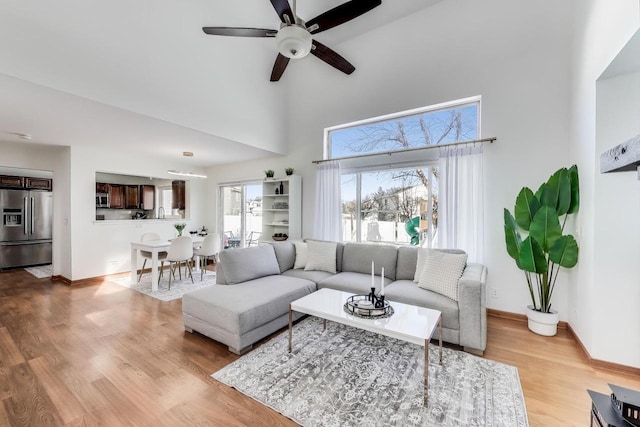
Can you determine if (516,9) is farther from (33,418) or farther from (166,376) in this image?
(33,418)

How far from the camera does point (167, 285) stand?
14.5 ft

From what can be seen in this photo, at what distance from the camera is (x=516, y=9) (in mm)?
2980

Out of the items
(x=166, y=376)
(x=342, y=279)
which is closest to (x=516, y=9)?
(x=342, y=279)

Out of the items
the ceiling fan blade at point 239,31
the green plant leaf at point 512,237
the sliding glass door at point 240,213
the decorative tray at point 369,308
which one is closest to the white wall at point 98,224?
the sliding glass door at point 240,213

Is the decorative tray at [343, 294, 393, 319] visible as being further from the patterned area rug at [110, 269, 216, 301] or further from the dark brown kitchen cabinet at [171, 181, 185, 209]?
the dark brown kitchen cabinet at [171, 181, 185, 209]

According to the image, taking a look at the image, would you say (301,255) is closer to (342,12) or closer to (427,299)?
(427,299)

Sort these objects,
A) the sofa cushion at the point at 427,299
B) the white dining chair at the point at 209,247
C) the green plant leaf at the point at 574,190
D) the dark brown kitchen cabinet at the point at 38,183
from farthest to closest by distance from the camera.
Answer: the dark brown kitchen cabinet at the point at 38,183
the white dining chair at the point at 209,247
the green plant leaf at the point at 574,190
the sofa cushion at the point at 427,299

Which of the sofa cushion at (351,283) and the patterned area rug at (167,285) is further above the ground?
the sofa cushion at (351,283)

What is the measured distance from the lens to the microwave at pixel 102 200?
525 cm

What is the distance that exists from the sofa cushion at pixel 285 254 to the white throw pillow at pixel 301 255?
8 cm

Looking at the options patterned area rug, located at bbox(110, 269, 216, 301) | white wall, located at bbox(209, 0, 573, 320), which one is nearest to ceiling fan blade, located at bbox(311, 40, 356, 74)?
white wall, located at bbox(209, 0, 573, 320)

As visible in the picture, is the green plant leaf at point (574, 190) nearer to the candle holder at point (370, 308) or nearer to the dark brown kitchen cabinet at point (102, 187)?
the candle holder at point (370, 308)

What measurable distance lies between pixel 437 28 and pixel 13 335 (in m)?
6.01

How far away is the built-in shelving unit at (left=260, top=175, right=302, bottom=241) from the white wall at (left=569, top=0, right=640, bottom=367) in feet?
12.2
